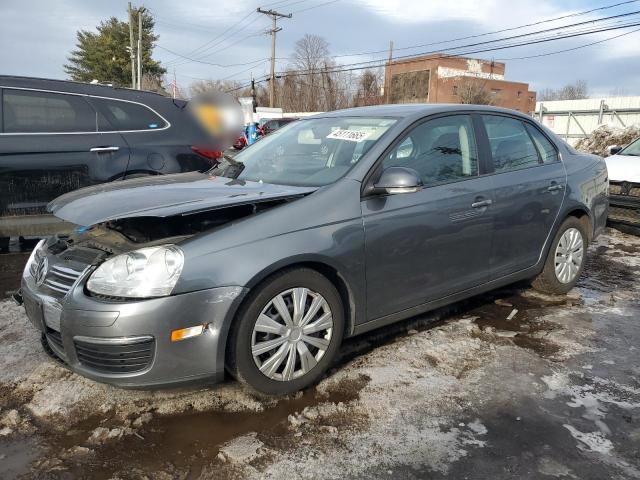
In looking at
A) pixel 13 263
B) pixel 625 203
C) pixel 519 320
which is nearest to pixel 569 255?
pixel 519 320

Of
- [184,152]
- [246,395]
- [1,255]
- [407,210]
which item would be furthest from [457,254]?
[1,255]

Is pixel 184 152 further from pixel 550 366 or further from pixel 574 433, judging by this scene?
pixel 574 433

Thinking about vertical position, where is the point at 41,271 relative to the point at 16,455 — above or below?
above

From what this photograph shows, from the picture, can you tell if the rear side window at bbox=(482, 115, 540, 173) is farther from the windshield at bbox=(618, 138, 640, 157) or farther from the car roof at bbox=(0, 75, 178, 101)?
the windshield at bbox=(618, 138, 640, 157)

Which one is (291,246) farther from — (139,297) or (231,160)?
(231,160)

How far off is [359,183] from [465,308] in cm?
190

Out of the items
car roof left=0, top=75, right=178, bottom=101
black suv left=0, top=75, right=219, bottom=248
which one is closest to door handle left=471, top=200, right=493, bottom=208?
black suv left=0, top=75, right=219, bottom=248

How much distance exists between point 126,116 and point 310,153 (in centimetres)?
274

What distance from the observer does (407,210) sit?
3.29 metres

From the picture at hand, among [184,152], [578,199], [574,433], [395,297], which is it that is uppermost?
[184,152]

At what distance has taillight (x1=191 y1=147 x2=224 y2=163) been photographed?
5.72 meters

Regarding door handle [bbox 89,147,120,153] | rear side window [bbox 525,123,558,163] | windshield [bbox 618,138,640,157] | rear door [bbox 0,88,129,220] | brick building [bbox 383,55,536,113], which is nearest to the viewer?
rear side window [bbox 525,123,558,163]

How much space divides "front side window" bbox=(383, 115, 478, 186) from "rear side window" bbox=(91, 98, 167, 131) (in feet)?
10.5

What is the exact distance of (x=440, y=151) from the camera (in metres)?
3.70
